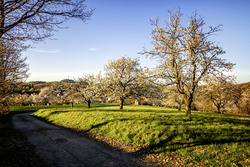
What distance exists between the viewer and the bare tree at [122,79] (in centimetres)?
2639

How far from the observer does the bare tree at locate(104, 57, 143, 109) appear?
26.4 m

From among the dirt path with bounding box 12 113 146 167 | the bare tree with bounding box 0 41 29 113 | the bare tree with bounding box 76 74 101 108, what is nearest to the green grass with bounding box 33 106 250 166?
the dirt path with bounding box 12 113 146 167

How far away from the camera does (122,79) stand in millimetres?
27062

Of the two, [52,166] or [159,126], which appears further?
[159,126]

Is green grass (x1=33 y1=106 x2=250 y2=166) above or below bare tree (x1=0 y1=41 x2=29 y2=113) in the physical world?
below

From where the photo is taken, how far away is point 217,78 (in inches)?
546

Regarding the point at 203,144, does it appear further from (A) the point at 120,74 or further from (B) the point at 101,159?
(A) the point at 120,74

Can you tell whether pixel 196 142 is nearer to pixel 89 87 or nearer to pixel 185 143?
pixel 185 143

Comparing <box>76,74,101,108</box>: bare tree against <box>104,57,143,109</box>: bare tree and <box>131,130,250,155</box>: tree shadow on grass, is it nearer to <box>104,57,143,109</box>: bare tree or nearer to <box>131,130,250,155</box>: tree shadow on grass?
<box>104,57,143,109</box>: bare tree

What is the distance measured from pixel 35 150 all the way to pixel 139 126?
8278mm

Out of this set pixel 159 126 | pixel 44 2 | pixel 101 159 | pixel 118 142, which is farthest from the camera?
pixel 159 126

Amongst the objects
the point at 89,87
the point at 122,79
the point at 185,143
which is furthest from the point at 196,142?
the point at 89,87

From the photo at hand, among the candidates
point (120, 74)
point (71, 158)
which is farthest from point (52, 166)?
point (120, 74)

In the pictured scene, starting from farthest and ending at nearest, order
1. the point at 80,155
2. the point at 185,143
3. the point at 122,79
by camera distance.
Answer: the point at 122,79 < the point at 185,143 < the point at 80,155
